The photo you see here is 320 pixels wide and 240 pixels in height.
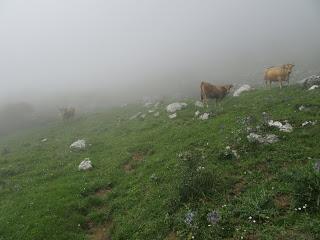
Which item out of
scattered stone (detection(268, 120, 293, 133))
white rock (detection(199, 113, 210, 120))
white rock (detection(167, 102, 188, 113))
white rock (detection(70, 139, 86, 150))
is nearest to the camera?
scattered stone (detection(268, 120, 293, 133))

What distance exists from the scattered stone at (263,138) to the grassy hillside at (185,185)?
28cm

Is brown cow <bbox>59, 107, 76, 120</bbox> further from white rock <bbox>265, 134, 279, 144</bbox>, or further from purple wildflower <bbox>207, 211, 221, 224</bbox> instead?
purple wildflower <bbox>207, 211, 221, 224</bbox>

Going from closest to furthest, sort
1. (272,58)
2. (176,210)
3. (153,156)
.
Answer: (176,210) < (153,156) < (272,58)

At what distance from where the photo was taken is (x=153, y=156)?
80.5ft

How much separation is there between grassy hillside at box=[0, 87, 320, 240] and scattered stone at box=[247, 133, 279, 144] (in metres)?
0.28

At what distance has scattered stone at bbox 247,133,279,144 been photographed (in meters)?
20.9

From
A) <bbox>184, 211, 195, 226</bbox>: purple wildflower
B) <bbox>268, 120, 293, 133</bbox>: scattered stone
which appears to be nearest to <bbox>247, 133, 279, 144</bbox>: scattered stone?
<bbox>268, 120, 293, 133</bbox>: scattered stone

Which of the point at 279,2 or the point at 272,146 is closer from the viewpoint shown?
the point at 272,146

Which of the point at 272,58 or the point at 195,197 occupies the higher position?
the point at 195,197

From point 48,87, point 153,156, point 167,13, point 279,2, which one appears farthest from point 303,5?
point 153,156

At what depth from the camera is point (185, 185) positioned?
17391 millimetres

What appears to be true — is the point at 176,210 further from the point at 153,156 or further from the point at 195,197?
the point at 153,156

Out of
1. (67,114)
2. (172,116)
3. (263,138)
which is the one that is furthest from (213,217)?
(67,114)

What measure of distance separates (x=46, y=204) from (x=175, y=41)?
113299mm
